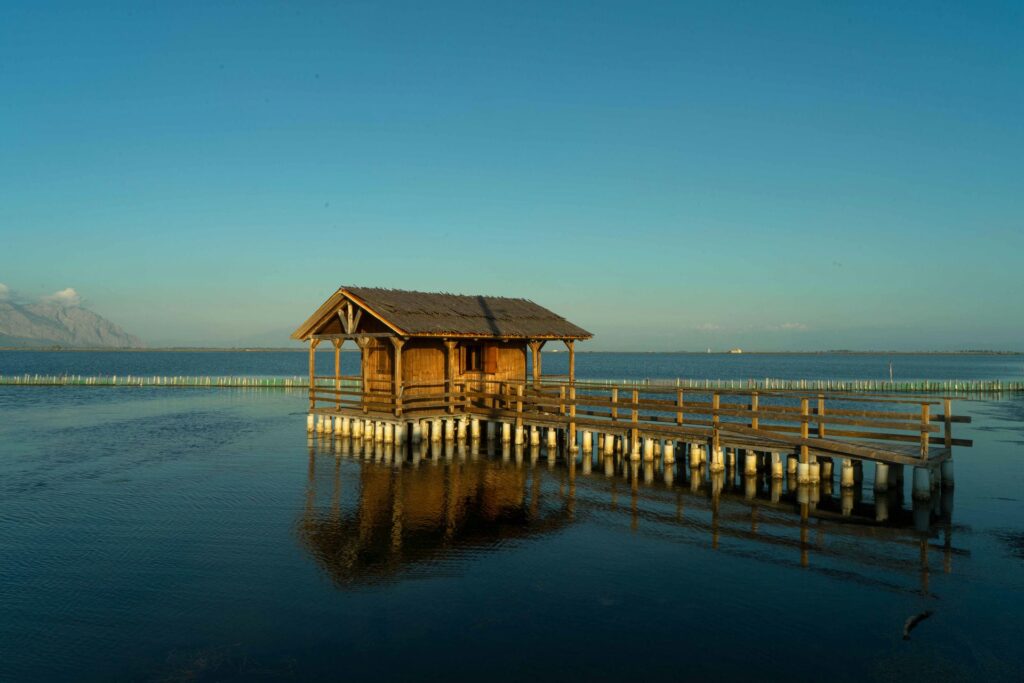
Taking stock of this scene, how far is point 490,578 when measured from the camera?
12141mm

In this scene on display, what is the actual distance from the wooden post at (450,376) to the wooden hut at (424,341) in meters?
0.04

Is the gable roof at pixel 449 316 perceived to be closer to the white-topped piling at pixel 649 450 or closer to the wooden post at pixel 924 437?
the white-topped piling at pixel 649 450

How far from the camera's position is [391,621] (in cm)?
1023

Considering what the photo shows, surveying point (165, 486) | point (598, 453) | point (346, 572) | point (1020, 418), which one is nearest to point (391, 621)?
point (346, 572)

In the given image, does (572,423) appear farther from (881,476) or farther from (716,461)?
(881,476)

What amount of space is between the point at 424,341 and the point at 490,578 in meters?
16.8

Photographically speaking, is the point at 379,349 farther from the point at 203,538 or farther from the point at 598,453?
the point at 203,538

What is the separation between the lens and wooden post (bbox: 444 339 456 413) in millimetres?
27875

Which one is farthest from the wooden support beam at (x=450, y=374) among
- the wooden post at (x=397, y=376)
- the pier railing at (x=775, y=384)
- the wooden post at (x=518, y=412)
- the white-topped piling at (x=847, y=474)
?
the pier railing at (x=775, y=384)

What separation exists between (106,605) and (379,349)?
59.7ft

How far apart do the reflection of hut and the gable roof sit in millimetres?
6779

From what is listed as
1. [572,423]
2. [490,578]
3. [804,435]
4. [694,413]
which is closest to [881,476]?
[804,435]

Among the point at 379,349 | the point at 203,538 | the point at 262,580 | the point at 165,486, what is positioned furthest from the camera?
the point at 379,349

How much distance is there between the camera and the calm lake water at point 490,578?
359 inches
